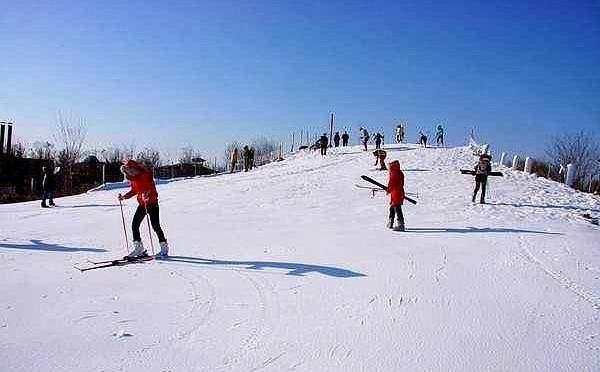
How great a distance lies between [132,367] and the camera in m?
3.80

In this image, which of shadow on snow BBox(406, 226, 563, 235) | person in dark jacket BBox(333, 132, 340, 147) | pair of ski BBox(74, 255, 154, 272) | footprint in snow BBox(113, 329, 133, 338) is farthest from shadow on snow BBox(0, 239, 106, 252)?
person in dark jacket BBox(333, 132, 340, 147)

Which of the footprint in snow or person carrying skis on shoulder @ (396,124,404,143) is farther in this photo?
person carrying skis on shoulder @ (396,124,404,143)

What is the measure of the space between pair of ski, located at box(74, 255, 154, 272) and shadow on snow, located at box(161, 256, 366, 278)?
0.37 m

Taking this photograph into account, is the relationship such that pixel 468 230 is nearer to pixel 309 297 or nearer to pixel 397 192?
pixel 397 192

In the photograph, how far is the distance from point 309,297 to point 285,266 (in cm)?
155

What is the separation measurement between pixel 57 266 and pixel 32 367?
12.1 feet

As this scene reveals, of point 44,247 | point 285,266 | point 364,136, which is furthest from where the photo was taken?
point 364,136

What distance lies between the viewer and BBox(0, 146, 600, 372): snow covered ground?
4.11 meters

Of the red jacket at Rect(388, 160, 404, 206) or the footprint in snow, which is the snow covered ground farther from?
the red jacket at Rect(388, 160, 404, 206)

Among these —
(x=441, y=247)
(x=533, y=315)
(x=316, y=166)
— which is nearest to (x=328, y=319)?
(x=533, y=315)

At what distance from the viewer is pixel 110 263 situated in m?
7.20

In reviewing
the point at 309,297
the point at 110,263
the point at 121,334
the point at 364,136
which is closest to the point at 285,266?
the point at 309,297

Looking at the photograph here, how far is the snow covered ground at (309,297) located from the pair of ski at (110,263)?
11.5 inches

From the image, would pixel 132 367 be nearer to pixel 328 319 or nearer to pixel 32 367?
pixel 32 367
